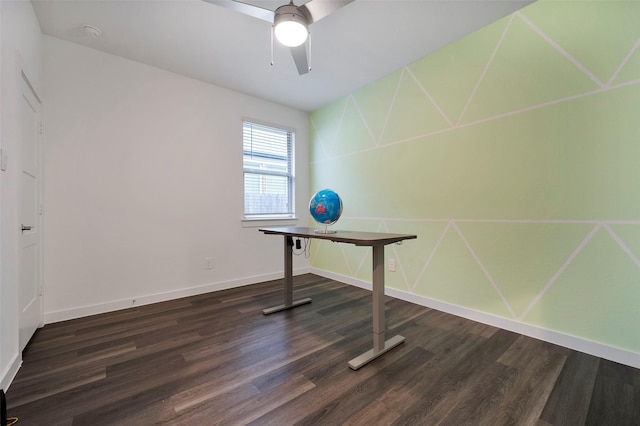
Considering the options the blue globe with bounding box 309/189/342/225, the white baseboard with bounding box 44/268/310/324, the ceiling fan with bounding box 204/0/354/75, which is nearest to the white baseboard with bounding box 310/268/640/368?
the blue globe with bounding box 309/189/342/225

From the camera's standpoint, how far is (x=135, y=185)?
2.87m

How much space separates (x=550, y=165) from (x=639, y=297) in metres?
0.99

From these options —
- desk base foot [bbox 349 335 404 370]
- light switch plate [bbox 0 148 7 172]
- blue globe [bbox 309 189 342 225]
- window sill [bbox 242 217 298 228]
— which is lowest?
desk base foot [bbox 349 335 404 370]

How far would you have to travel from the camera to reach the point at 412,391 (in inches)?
60.0

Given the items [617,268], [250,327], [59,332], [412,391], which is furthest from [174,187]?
[617,268]

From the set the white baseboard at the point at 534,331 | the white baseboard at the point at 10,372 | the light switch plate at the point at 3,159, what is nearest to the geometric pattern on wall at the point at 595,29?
the white baseboard at the point at 534,331

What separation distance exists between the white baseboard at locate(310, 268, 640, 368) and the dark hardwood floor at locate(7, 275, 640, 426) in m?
0.06

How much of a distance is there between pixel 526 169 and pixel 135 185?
3.65m

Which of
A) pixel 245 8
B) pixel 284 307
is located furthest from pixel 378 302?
pixel 245 8

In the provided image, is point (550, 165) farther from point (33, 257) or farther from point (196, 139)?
point (33, 257)

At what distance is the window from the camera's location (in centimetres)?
378

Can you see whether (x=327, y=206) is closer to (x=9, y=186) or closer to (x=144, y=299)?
(x=9, y=186)

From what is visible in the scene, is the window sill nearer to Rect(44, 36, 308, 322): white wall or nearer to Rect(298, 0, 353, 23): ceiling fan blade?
Rect(44, 36, 308, 322): white wall

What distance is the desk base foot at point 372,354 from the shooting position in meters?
1.75
